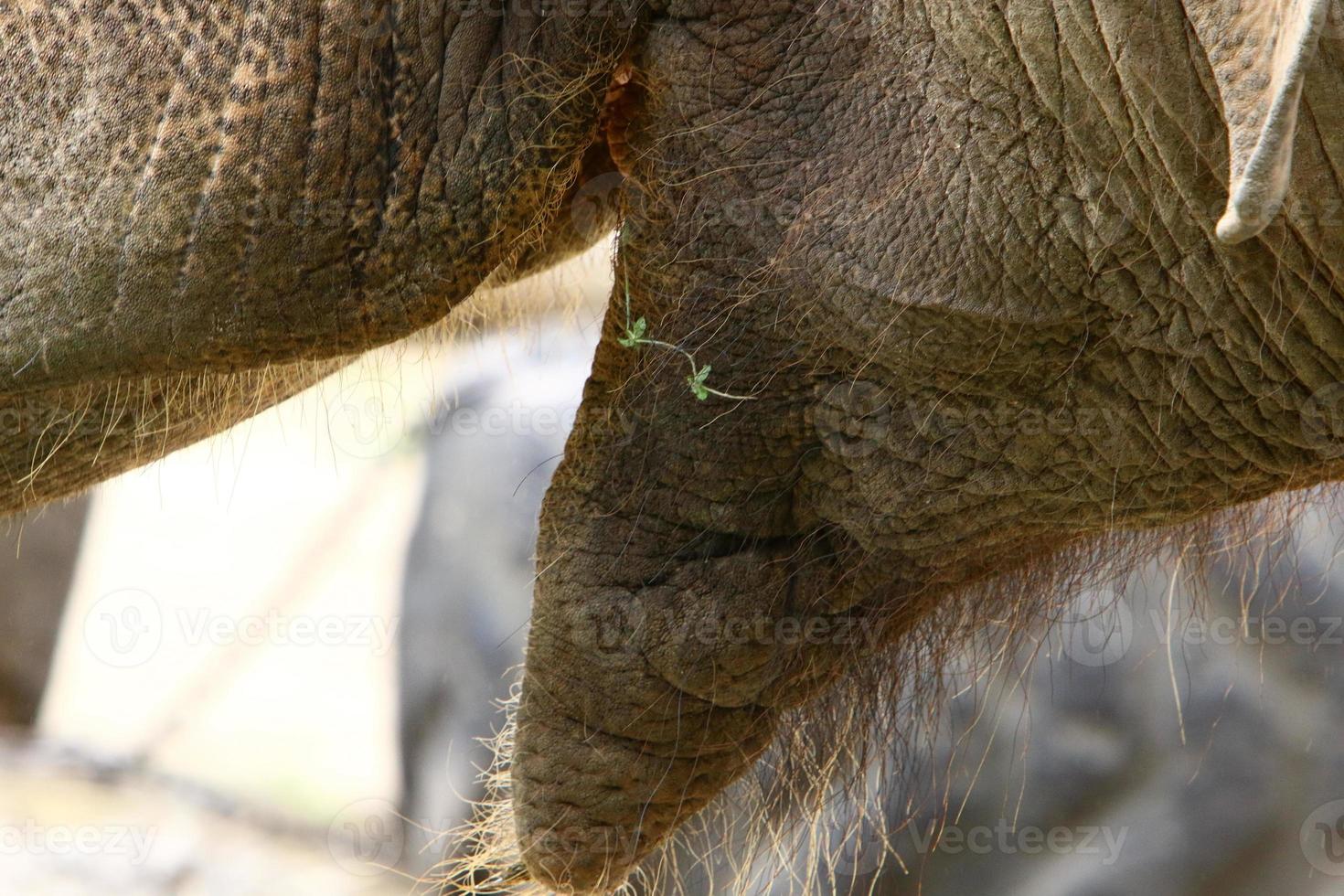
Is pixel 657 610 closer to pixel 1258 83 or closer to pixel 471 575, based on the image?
pixel 1258 83

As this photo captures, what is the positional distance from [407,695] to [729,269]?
2.39 meters

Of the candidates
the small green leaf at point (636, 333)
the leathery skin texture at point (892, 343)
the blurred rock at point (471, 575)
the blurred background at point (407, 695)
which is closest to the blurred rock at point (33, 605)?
the blurred background at point (407, 695)

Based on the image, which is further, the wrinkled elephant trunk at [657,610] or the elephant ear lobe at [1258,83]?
the wrinkled elephant trunk at [657,610]

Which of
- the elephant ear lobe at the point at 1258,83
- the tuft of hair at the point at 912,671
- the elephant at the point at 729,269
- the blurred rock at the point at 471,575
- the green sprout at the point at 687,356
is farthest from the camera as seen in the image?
the blurred rock at the point at 471,575

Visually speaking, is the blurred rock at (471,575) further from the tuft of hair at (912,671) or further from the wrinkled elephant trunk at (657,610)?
the wrinkled elephant trunk at (657,610)

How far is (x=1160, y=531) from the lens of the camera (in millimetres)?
1756

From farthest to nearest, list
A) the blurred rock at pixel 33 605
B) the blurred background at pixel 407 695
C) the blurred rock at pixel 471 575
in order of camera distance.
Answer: the blurred rock at pixel 33 605, the blurred rock at pixel 471 575, the blurred background at pixel 407 695

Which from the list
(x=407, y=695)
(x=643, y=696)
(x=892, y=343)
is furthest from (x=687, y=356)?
(x=407, y=695)

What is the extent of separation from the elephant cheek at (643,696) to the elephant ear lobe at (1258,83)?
30.4 inches

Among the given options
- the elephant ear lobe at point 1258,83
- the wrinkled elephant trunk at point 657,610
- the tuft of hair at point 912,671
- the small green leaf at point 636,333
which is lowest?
the tuft of hair at point 912,671

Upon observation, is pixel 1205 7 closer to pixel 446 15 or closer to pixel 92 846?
pixel 446 15

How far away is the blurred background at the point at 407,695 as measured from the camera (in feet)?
8.48

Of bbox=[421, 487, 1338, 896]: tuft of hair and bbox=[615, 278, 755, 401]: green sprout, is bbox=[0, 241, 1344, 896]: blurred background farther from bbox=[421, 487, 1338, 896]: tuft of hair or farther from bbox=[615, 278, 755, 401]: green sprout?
bbox=[615, 278, 755, 401]: green sprout

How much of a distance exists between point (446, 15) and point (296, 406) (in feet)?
10.7
